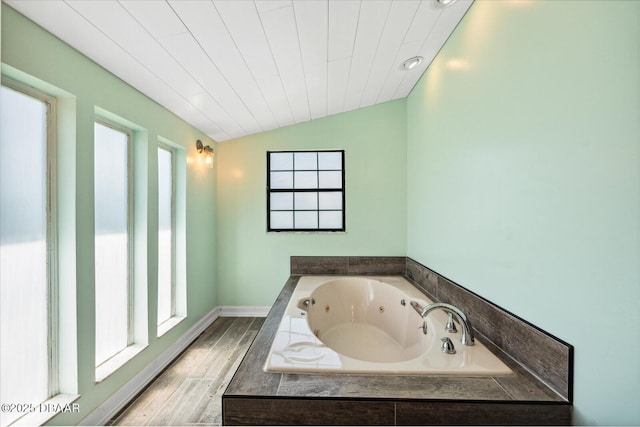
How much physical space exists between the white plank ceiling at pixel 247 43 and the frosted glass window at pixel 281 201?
41.9 inches

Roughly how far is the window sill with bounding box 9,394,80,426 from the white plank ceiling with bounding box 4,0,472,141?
6.24ft

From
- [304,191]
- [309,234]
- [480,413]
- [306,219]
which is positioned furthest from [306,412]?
[304,191]

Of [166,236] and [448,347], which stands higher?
[166,236]

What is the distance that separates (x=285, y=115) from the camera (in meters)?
2.83

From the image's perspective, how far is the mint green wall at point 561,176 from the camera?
771mm

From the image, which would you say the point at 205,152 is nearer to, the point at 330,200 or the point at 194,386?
the point at 330,200

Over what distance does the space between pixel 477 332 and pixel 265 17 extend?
2.12m

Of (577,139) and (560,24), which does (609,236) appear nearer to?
(577,139)

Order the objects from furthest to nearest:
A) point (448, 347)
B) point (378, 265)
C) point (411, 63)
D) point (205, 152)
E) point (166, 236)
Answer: point (378, 265) → point (205, 152) → point (166, 236) → point (411, 63) → point (448, 347)

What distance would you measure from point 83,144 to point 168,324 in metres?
1.69

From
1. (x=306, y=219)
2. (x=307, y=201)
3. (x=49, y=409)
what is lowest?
(x=49, y=409)

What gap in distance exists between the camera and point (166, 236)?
8.17 ft

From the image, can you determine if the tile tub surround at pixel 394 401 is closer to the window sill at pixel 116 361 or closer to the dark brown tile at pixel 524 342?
the dark brown tile at pixel 524 342

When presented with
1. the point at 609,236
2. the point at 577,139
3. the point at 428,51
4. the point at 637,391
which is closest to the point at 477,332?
the point at 637,391
